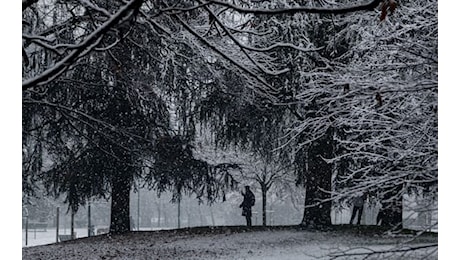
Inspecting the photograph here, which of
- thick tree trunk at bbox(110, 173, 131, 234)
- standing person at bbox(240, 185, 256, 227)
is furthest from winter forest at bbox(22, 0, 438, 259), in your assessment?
standing person at bbox(240, 185, 256, 227)

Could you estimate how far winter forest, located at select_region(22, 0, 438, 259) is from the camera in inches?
160

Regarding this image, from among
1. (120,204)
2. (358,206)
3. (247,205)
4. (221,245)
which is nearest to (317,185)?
(358,206)

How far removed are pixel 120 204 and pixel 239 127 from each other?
2007 millimetres

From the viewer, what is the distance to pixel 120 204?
796 centimetres

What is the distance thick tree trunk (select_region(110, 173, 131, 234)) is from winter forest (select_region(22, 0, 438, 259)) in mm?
20

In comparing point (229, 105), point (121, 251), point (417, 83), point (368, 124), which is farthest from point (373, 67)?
point (121, 251)

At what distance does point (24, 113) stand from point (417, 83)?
380cm

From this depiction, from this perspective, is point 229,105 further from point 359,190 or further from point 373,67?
point 359,190

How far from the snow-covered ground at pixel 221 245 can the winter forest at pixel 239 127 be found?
3 centimetres

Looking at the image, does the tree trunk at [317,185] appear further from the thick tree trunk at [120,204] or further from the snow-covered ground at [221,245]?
the thick tree trunk at [120,204]

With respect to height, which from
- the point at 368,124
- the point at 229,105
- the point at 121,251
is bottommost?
the point at 121,251

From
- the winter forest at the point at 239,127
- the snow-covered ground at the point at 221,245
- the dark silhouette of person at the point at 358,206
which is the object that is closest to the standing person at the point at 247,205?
the winter forest at the point at 239,127

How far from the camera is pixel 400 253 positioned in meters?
3.62

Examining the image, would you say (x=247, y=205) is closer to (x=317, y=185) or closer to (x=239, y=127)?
(x=239, y=127)
